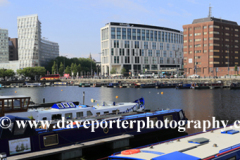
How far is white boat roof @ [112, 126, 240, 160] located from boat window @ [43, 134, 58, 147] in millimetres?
9296

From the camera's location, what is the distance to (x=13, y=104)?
27188 millimetres

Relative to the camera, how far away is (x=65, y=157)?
21.4 meters

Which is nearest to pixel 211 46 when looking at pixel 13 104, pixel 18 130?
pixel 13 104

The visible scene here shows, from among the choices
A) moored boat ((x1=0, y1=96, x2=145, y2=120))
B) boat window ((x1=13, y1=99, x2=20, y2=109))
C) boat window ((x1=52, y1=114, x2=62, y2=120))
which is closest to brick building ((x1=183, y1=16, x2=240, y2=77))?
moored boat ((x1=0, y1=96, x2=145, y2=120))

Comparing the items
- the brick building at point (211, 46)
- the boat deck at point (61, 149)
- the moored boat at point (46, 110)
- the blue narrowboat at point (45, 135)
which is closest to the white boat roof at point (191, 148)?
the boat deck at point (61, 149)

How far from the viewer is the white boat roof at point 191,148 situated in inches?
565

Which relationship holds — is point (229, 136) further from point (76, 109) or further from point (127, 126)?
point (76, 109)

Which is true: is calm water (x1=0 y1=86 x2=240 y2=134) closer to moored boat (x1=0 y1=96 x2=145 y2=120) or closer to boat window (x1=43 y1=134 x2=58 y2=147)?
moored boat (x1=0 y1=96 x2=145 y2=120)

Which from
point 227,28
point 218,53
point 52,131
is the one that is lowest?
point 52,131

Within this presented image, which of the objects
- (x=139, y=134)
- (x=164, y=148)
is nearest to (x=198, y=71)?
(x=139, y=134)

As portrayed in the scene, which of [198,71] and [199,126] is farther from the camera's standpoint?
[198,71]

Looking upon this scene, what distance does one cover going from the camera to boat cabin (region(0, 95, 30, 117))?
Result: 26.3 m

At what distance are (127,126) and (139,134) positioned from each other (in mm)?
1869

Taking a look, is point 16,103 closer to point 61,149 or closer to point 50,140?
point 50,140
